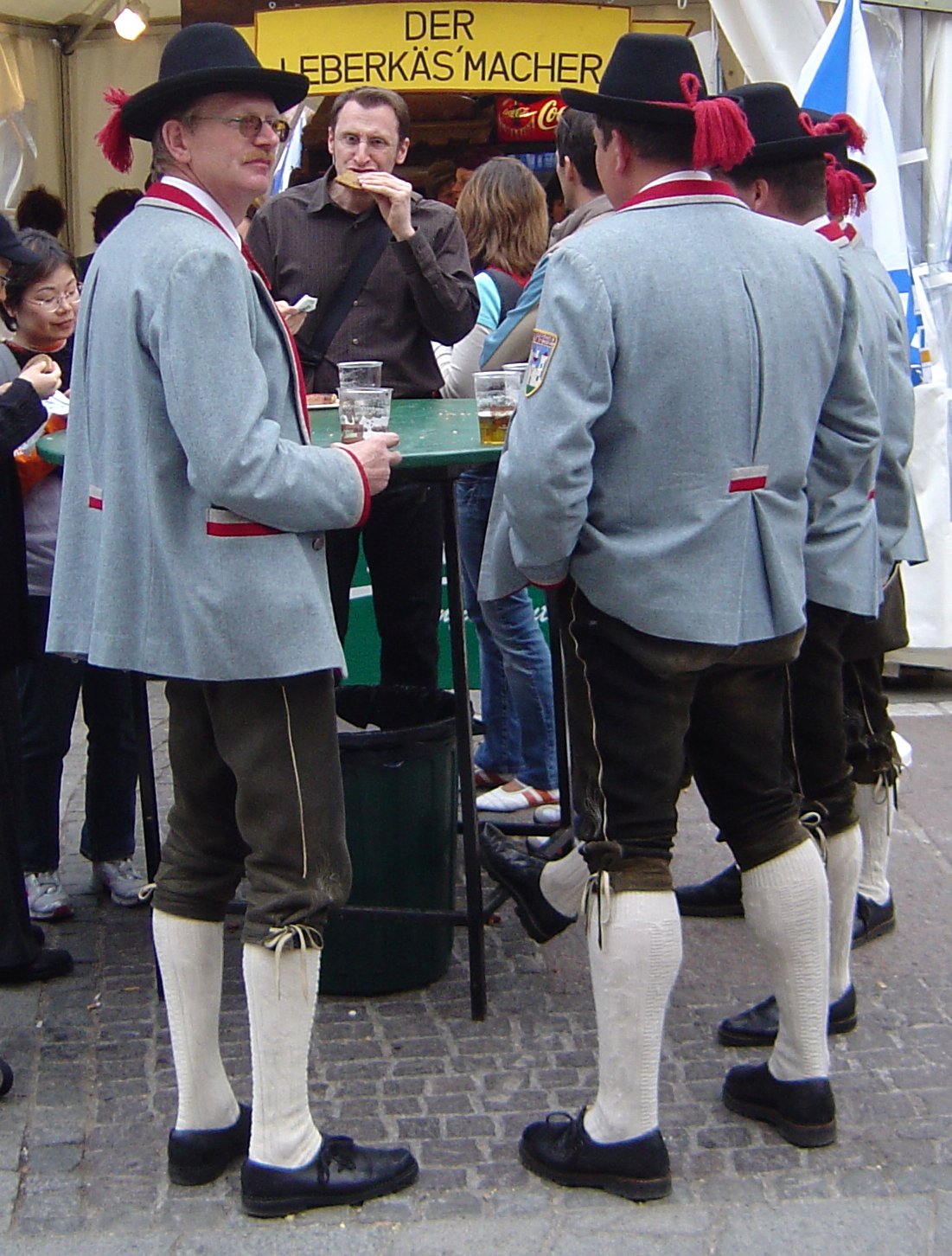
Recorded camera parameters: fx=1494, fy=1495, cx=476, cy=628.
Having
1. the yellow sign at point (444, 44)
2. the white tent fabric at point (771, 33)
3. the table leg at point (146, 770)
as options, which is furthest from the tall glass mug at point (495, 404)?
the yellow sign at point (444, 44)

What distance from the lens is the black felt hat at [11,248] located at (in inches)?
128

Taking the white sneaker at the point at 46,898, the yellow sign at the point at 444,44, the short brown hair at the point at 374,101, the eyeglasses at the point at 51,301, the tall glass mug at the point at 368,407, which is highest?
the yellow sign at the point at 444,44

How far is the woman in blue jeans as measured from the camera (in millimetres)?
4703

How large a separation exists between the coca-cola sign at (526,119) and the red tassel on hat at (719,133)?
18.7 ft

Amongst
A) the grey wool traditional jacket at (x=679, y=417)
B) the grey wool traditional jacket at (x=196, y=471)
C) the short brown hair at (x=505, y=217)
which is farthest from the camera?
the short brown hair at (x=505, y=217)

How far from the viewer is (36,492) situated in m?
3.68

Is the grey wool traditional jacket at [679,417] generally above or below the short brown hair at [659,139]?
below

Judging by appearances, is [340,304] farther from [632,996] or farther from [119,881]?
[632,996]

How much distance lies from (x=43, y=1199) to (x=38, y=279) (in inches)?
83.7

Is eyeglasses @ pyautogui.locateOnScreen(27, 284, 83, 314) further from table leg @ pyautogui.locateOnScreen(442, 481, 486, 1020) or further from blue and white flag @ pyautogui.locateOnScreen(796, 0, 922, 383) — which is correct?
blue and white flag @ pyautogui.locateOnScreen(796, 0, 922, 383)

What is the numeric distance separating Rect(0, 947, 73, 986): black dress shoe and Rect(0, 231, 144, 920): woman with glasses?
0.90 ft

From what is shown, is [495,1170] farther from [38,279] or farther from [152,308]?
[38,279]

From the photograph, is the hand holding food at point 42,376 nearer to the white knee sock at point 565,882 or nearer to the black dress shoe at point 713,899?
the white knee sock at point 565,882

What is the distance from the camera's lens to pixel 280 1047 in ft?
8.54
